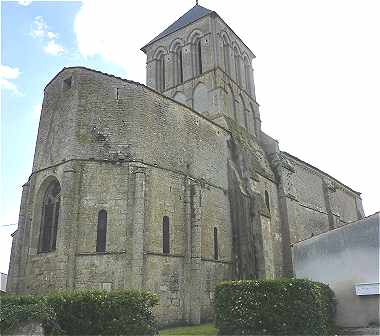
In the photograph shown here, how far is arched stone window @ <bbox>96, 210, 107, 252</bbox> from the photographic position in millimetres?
13547

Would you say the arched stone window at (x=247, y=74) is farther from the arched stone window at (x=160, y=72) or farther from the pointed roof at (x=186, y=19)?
the arched stone window at (x=160, y=72)

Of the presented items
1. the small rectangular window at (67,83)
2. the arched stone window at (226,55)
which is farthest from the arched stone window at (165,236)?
the arched stone window at (226,55)

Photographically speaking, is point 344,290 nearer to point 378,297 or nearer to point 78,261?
point 378,297

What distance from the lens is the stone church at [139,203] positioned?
529 inches

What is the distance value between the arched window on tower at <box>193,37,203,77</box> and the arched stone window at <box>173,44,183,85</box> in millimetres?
1348

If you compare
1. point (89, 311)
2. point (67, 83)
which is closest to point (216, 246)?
point (89, 311)

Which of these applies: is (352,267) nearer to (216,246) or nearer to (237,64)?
(216,246)

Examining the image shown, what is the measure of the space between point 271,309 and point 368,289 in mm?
3576

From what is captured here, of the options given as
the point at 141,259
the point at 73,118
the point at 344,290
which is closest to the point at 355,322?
the point at 344,290

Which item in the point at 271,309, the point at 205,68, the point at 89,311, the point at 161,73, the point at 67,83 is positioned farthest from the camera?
the point at 161,73

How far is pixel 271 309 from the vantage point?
372 inches

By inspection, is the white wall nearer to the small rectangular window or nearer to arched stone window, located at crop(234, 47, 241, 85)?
the small rectangular window

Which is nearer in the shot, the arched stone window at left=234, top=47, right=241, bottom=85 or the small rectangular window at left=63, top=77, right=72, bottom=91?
the small rectangular window at left=63, top=77, right=72, bottom=91

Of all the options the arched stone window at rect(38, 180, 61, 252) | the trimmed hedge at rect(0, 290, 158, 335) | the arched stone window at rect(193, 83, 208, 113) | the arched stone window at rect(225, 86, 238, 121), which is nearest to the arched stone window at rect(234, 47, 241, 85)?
the arched stone window at rect(225, 86, 238, 121)
